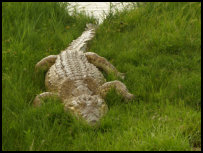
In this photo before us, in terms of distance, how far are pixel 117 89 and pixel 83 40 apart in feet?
7.50

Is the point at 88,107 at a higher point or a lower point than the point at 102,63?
lower

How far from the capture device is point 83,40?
22.1ft

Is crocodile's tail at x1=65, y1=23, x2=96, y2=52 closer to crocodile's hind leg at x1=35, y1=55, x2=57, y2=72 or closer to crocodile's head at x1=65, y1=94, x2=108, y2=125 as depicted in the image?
crocodile's hind leg at x1=35, y1=55, x2=57, y2=72

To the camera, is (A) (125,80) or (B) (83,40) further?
(B) (83,40)

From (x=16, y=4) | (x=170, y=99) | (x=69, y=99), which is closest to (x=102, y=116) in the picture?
(x=69, y=99)

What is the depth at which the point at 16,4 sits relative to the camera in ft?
22.7

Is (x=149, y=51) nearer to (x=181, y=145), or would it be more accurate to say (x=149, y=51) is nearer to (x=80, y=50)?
(x=80, y=50)

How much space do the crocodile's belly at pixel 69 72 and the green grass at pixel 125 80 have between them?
0.25 meters

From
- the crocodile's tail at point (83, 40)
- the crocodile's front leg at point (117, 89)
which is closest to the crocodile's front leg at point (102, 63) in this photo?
the crocodile's tail at point (83, 40)

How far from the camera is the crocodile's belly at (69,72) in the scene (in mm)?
5126

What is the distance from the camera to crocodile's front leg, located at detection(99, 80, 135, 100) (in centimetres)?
470

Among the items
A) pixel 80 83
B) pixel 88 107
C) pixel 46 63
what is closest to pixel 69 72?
pixel 80 83

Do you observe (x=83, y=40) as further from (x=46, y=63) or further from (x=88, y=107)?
(x=88, y=107)

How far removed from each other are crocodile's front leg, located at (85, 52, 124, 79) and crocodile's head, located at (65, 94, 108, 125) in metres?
1.25
